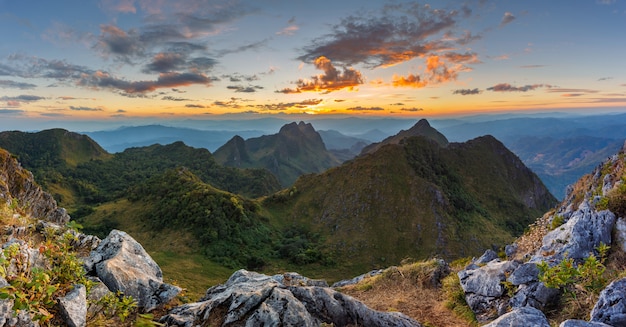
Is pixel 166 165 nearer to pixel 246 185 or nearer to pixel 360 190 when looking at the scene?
pixel 246 185

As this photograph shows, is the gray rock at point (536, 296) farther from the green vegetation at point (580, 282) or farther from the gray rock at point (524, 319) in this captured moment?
the gray rock at point (524, 319)

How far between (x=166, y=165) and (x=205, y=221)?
13412 cm

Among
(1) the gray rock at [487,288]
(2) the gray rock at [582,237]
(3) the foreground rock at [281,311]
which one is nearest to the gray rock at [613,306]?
(1) the gray rock at [487,288]

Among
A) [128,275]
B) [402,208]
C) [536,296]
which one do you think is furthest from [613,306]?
[402,208]

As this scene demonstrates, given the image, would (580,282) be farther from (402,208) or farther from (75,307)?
(402,208)

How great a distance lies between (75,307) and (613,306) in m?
12.1

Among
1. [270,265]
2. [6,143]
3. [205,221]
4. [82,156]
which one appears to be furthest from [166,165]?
[270,265]

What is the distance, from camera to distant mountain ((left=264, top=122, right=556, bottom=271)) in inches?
2825

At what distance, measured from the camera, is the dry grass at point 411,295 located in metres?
12.2

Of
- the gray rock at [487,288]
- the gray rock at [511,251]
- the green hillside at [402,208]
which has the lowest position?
the green hillside at [402,208]

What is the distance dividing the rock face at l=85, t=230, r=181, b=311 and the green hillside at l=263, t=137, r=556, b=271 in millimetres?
59780

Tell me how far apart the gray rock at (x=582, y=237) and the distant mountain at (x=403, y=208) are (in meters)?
55.4

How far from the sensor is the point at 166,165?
595 ft

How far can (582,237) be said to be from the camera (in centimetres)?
1201
